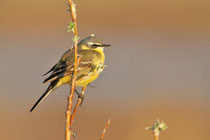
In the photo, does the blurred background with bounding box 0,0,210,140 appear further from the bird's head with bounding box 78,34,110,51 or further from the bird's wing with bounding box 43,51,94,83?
the bird's wing with bounding box 43,51,94,83

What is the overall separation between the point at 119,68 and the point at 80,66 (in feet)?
30.2

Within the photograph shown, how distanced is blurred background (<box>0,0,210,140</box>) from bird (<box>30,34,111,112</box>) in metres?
3.23

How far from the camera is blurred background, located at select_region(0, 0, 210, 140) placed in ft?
34.3

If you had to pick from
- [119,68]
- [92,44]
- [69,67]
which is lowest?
[69,67]

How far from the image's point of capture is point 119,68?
14898mm

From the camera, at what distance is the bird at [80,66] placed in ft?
17.2

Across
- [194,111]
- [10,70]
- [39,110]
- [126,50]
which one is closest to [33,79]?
[10,70]

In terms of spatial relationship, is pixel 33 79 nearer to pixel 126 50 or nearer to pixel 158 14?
pixel 126 50

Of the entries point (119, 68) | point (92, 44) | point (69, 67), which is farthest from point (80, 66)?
point (119, 68)

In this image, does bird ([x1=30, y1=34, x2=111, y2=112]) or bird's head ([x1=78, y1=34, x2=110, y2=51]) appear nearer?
bird ([x1=30, y1=34, x2=111, y2=112])

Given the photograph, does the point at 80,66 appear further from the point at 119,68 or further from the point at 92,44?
the point at 119,68

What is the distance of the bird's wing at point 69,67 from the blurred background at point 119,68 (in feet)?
12.4

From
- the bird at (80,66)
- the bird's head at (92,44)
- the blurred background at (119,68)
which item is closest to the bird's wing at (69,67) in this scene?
the bird at (80,66)

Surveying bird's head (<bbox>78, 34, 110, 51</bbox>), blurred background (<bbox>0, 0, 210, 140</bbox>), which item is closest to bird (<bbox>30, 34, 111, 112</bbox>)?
bird's head (<bbox>78, 34, 110, 51</bbox>)
